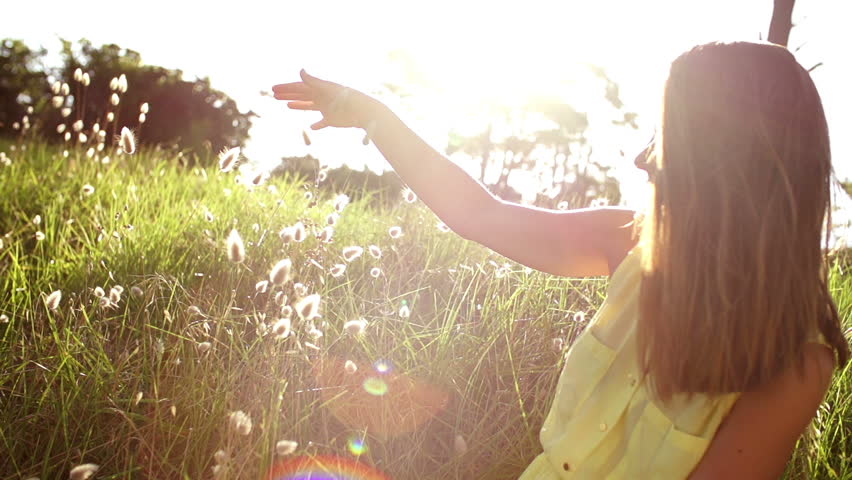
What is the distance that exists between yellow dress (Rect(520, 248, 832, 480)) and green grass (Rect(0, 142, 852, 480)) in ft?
2.12

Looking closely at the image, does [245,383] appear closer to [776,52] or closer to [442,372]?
[442,372]

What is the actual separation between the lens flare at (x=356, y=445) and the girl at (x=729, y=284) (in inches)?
31.0

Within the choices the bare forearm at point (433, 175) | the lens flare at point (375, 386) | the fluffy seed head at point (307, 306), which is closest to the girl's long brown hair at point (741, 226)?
the bare forearm at point (433, 175)

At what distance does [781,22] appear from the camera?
363 centimetres

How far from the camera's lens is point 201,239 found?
123 inches

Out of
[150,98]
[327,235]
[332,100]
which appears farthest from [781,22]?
[150,98]

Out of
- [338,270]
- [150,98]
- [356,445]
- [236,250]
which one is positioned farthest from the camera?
[150,98]

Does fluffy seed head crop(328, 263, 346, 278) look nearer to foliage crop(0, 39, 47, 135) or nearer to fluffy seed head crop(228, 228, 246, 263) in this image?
fluffy seed head crop(228, 228, 246, 263)

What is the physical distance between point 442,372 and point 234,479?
0.79 meters

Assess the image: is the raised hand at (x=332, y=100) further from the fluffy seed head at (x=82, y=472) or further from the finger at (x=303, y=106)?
the fluffy seed head at (x=82, y=472)

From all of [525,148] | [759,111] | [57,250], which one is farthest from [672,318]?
[525,148]

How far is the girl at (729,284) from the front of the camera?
3.67ft

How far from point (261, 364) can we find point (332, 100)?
0.90 metres

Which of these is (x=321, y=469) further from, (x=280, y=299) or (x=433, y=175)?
(x=433, y=175)
